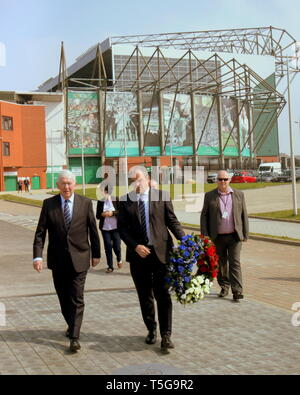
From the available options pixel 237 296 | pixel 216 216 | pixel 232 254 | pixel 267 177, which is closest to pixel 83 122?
pixel 267 177

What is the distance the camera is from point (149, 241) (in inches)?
226

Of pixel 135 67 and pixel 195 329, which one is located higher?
pixel 135 67

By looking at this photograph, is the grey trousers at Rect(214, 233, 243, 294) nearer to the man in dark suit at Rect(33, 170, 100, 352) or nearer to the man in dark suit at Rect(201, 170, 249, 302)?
the man in dark suit at Rect(201, 170, 249, 302)

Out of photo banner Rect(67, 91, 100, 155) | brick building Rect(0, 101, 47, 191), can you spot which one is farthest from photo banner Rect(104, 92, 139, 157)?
brick building Rect(0, 101, 47, 191)

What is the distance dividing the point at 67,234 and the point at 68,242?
8 cm

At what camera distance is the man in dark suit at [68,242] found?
5.65 m

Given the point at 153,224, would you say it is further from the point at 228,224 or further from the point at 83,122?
the point at 83,122

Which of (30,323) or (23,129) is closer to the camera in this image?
(30,323)

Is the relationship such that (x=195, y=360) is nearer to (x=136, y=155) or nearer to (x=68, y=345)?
(x=68, y=345)

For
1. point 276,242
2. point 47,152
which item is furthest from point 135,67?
point 276,242

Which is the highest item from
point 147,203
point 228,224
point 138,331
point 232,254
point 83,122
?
point 83,122

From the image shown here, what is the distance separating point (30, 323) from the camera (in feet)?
21.8

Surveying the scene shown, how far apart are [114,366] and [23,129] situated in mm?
69104

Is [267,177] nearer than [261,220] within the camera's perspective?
No
